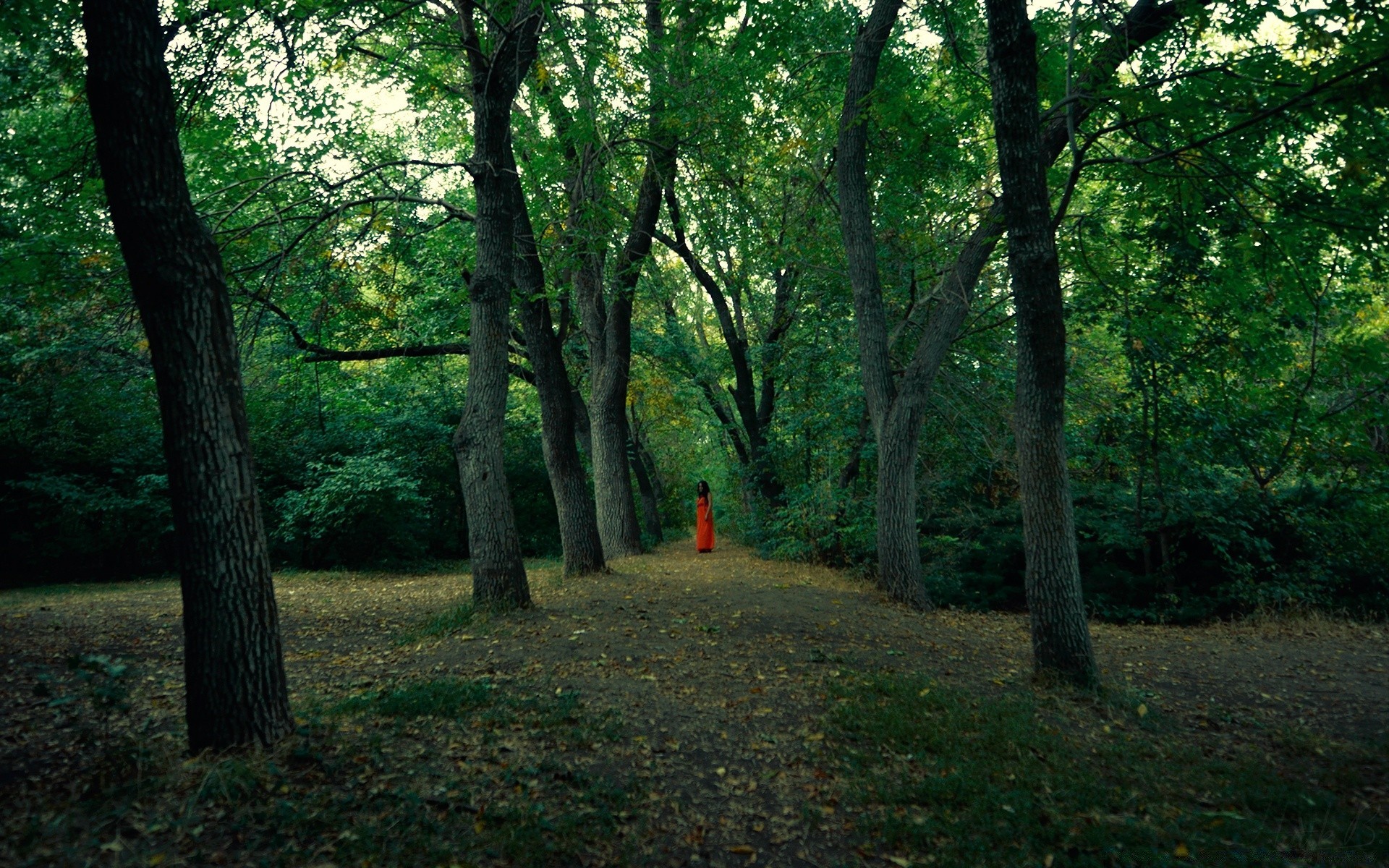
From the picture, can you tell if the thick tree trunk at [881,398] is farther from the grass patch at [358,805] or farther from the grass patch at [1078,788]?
the grass patch at [358,805]

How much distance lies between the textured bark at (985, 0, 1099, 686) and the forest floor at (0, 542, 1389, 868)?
0.61 meters

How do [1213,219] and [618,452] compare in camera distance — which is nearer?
[1213,219]

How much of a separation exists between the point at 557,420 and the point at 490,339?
3259mm

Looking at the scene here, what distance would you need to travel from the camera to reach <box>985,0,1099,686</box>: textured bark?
6699mm

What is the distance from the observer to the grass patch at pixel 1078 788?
407cm

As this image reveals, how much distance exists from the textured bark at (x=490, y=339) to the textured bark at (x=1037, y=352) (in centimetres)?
505

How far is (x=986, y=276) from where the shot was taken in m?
13.1

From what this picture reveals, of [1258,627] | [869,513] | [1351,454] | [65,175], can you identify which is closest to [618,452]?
[869,513]

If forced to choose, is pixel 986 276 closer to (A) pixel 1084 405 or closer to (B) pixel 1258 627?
(A) pixel 1084 405

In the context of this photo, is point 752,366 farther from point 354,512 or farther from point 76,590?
point 76,590

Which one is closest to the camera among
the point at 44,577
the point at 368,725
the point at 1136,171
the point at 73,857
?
the point at 73,857

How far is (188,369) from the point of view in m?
4.47

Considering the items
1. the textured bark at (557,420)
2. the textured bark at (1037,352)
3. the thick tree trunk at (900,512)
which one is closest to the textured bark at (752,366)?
the textured bark at (557,420)

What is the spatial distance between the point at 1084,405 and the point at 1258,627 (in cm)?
401
